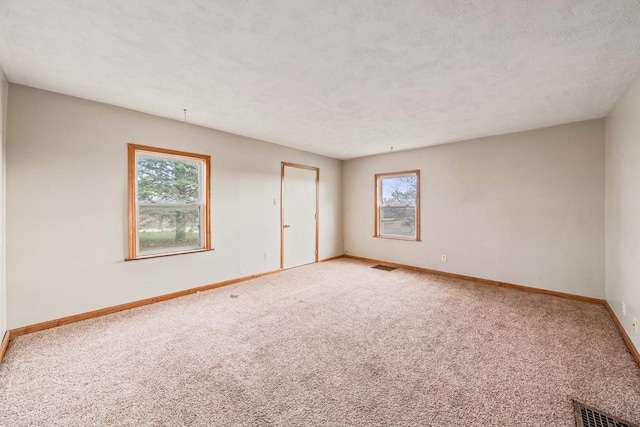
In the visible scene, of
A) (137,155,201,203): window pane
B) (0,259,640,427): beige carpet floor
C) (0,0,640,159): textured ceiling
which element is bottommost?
(0,259,640,427): beige carpet floor

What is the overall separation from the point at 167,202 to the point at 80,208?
0.91 metres

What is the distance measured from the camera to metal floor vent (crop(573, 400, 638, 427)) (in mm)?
1547

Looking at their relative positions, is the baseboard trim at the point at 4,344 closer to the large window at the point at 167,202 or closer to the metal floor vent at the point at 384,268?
the large window at the point at 167,202

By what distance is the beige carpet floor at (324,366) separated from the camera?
1.65 metres

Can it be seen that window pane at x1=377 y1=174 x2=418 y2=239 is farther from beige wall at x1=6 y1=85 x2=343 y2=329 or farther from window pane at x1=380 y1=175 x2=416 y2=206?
beige wall at x1=6 y1=85 x2=343 y2=329

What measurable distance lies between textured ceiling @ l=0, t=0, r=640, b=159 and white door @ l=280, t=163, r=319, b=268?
2.04m

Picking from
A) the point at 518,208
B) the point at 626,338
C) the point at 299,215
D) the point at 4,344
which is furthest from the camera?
the point at 299,215

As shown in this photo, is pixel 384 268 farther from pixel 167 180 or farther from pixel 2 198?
pixel 2 198

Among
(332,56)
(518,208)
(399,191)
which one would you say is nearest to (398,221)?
(399,191)

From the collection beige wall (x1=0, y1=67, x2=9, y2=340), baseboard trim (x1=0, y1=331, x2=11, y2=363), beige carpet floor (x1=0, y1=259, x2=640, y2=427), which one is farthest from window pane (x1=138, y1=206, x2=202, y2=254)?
baseboard trim (x1=0, y1=331, x2=11, y2=363)

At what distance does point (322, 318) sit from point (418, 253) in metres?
2.95

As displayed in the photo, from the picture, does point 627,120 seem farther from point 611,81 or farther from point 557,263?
point 557,263

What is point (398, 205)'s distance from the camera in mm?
5613

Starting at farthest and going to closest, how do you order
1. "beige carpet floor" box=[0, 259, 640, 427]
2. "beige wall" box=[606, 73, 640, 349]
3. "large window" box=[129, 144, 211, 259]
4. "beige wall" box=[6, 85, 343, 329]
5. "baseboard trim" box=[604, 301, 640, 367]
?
"large window" box=[129, 144, 211, 259]
"beige wall" box=[6, 85, 343, 329]
"beige wall" box=[606, 73, 640, 349]
"baseboard trim" box=[604, 301, 640, 367]
"beige carpet floor" box=[0, 259, 640, 427]
